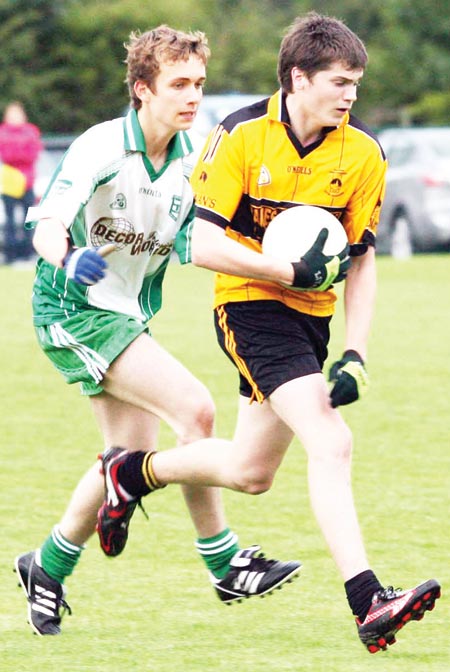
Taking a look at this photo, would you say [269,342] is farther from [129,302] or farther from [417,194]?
[417,194]

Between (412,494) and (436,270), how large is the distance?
1265 centimetres

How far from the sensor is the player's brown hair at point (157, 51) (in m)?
5.10

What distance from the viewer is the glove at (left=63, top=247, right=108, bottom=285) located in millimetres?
4598

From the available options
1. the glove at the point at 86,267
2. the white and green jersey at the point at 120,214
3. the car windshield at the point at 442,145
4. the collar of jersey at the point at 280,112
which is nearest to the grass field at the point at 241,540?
the white and green jersey at the point at 120,214

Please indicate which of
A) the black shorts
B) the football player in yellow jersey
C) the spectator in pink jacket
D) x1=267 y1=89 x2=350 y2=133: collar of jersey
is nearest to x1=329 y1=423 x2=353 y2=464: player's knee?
the football player in yellow jersey

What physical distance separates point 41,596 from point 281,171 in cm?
160

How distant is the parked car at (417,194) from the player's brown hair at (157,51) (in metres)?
15.7

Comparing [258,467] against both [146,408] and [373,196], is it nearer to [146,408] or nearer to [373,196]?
[146,408]

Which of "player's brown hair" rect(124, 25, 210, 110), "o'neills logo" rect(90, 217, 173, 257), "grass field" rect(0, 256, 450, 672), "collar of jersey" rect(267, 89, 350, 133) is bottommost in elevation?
"grass field" rect(0, 256, 450, 672)

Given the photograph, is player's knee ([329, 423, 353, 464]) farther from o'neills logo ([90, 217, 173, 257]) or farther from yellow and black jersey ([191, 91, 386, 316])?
o'neills logo ([90, 217, 173, 257])

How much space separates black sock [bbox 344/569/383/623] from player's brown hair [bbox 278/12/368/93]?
1515 millimetres

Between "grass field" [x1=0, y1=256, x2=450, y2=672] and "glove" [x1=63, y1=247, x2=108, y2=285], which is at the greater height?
"glove" [x1=63, y1=247, x2=108, y2=285]

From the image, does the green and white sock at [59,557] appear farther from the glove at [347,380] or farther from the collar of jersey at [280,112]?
the collar of jersey at [280,112]

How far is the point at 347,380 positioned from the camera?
476 cm
